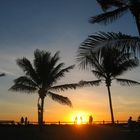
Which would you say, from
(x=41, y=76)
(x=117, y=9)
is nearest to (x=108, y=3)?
(x=117, y=9)

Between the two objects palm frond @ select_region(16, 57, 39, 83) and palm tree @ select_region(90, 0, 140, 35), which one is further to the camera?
palm frond @ select_region(16, 57, 39, 83)

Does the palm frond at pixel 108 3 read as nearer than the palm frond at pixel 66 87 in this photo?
Yes

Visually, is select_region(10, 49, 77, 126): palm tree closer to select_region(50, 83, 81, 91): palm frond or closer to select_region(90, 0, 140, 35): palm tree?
select_region(50, 83, 81, 91): palm frond

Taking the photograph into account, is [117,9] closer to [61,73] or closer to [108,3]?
[108,3]

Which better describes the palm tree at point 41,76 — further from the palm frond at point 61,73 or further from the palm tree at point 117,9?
the palm tree at point 117,9

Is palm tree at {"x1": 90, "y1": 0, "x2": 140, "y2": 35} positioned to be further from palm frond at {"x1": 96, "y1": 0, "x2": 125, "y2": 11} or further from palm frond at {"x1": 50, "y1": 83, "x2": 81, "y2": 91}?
palm frond at {"x1": 50, "y1": 83, "x2": 81, "y2": 91}

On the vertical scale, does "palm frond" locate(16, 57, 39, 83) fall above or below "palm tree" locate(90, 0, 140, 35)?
above

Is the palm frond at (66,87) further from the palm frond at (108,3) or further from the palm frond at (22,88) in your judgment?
the palm frond at (108,3)

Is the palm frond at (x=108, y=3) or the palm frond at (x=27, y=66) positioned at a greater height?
the palm frond at (x=27, y=66)

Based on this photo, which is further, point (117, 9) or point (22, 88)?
point (22, 88)

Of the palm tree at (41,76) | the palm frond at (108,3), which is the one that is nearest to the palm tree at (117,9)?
the palm frond at (108,3)

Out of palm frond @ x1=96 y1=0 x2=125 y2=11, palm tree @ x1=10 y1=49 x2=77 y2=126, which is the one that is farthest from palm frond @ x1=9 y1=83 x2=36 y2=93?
palm frond @ x1=96 y1=0 x2=125 y2=11

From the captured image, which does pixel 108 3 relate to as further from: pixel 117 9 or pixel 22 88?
pixel 22 88

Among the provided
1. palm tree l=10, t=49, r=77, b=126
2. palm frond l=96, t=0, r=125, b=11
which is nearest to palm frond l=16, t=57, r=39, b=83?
palm tree l=10, t=49, r=77, b=126
